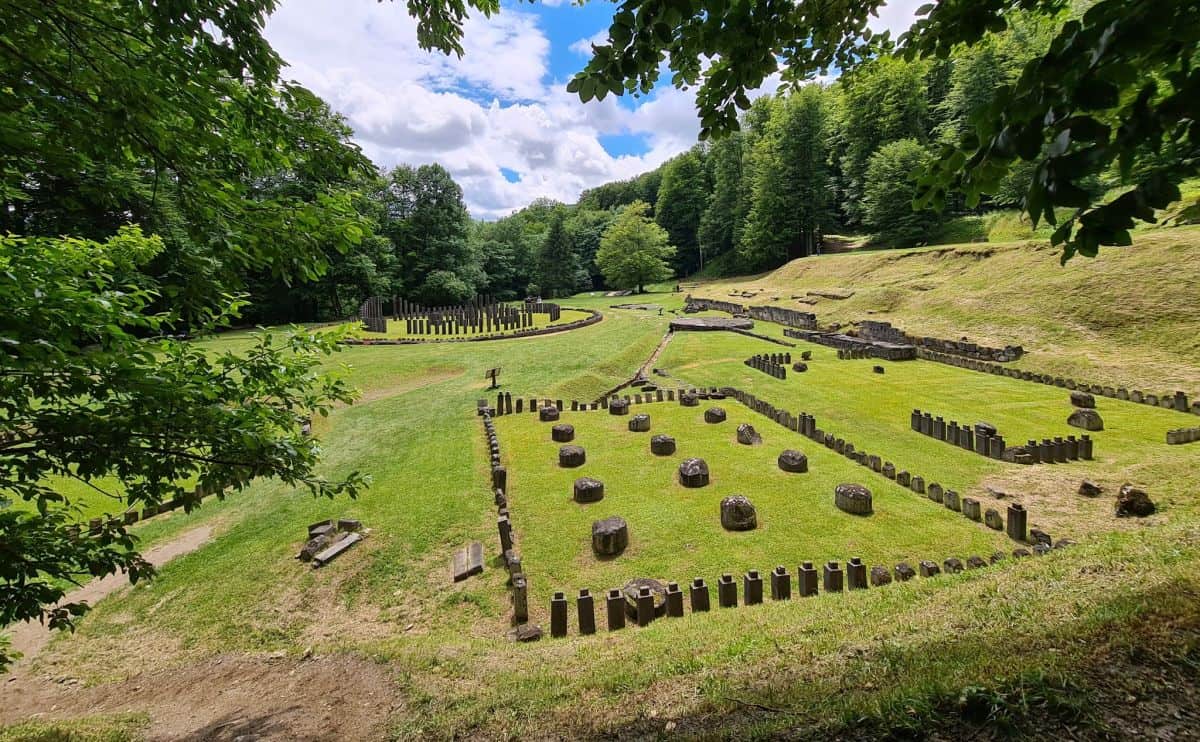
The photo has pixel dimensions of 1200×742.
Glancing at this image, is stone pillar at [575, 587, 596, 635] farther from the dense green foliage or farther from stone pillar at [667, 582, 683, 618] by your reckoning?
the dense green foliage

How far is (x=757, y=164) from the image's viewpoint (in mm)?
→ 56156

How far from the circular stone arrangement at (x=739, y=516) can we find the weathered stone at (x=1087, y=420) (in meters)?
10.2

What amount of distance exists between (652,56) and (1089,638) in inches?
172

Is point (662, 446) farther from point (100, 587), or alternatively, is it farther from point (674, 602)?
point (100, 587)

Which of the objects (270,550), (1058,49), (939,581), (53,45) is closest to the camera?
(1058,49)

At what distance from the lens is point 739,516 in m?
9.11

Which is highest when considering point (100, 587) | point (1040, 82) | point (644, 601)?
point (1040, 82)

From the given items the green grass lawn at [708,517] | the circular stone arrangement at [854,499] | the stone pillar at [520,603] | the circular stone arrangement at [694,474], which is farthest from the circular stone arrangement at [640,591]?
the circular stone arrangement at [854,499]

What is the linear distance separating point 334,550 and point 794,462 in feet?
29.8

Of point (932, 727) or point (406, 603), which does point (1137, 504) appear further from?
point (406, 603)

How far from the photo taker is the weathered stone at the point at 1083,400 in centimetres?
1462

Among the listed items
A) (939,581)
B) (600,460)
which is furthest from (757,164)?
(939,581)

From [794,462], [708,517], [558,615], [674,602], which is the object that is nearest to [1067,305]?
[794,462]

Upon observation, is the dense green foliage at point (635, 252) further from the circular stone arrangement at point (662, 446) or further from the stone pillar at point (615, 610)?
the stone pillar at point (615, 610)
